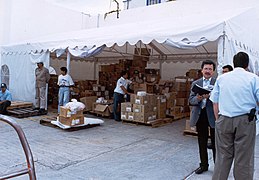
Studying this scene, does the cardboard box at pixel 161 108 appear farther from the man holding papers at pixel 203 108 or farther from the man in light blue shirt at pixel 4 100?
the man in light blue shirt at pixel 4 100

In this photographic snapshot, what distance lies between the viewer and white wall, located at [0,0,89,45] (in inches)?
475

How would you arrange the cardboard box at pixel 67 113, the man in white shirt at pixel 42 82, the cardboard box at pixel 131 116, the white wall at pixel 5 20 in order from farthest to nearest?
the white wall at pixel 5 20 < the man in white shirt at pixel 42 82 < the cardboard box at pixel 131 116 < the cardboard box at pixel 67 113

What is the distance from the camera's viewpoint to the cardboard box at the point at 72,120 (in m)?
6.58

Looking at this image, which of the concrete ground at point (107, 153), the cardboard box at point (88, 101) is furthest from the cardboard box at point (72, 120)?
the cardboard box at point (88, 101)

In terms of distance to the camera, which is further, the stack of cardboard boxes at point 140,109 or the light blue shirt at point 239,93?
the stack of cardboard boxes at point 140,109

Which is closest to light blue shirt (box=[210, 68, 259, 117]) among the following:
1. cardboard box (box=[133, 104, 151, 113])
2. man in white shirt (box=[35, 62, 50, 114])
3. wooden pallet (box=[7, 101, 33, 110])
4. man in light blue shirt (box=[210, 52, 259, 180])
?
man in light blue shirt (box=[210, 52, 259, 180])

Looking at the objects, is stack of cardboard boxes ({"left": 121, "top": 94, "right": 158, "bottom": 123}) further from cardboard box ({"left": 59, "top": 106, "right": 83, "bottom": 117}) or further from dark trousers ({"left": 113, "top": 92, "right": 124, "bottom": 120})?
cardboard box ({"left": 59, "top": 106, "right": 83, "bottom": 117})

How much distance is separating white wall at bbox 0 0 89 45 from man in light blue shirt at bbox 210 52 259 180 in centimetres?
1153

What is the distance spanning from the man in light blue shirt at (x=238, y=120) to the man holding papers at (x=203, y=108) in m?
0.73

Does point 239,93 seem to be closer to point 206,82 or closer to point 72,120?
point 206,82

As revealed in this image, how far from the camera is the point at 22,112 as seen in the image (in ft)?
27.8

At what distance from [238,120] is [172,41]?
3.39 metres

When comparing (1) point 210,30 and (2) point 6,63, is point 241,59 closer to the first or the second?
(1) point 210,30

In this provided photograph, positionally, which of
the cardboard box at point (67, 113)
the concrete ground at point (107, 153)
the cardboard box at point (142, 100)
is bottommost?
the concrete ground at point (107, 153)
